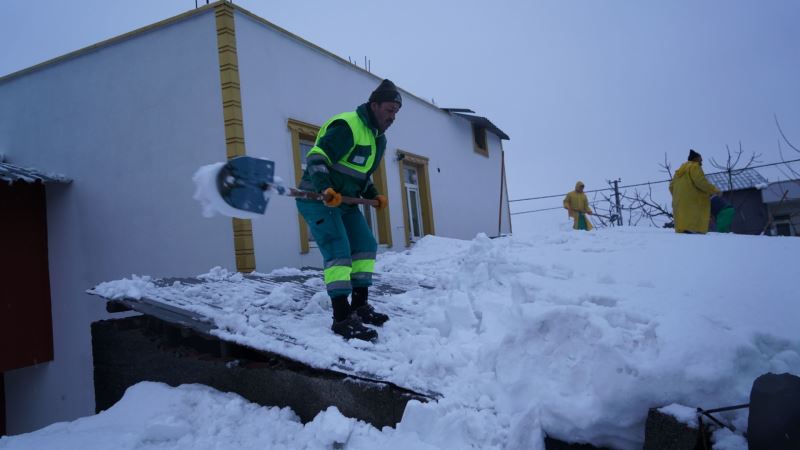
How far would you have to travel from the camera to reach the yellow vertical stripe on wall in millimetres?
6637

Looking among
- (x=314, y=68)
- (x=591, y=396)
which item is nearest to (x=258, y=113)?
(x=314, y=68)

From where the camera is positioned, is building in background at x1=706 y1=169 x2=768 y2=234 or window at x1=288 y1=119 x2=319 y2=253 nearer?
window at x1=288 y1=119 x2=319 y2=253

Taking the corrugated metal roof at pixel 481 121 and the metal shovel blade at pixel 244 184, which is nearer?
the metal shovel blade at pixel 244 184

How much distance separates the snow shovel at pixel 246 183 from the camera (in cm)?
267

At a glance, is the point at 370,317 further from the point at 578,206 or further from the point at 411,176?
the point at 578,206

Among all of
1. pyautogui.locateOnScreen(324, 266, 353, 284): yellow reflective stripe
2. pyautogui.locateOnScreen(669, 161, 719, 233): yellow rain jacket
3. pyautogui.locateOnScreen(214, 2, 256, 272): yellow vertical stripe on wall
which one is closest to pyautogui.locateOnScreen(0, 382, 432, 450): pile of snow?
pyautogui.locateOnScreen(324, 266, 353, 284): yellow reflective stripe

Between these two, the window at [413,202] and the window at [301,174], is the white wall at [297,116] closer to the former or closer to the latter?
the window at [301,174]

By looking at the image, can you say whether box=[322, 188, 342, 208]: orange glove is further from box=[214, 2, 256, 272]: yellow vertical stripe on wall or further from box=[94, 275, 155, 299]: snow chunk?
box=[214, 2, 256, 272]: yellow vertical stripe on wall

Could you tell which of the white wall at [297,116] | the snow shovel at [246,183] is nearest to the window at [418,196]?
the white wall at [297,116]

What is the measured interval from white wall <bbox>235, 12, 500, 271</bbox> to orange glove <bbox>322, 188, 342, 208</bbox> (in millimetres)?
4088

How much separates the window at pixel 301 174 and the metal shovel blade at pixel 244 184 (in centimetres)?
416

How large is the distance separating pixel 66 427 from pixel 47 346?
690cm

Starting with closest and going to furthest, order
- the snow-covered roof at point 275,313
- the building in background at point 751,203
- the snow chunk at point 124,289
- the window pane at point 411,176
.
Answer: the snow-covered roof at point 275,313 → the snow chunk at point 124,289 → the window pane at point 411,176 → the building in background at point 751,203

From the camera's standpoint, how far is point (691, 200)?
6684 mm
